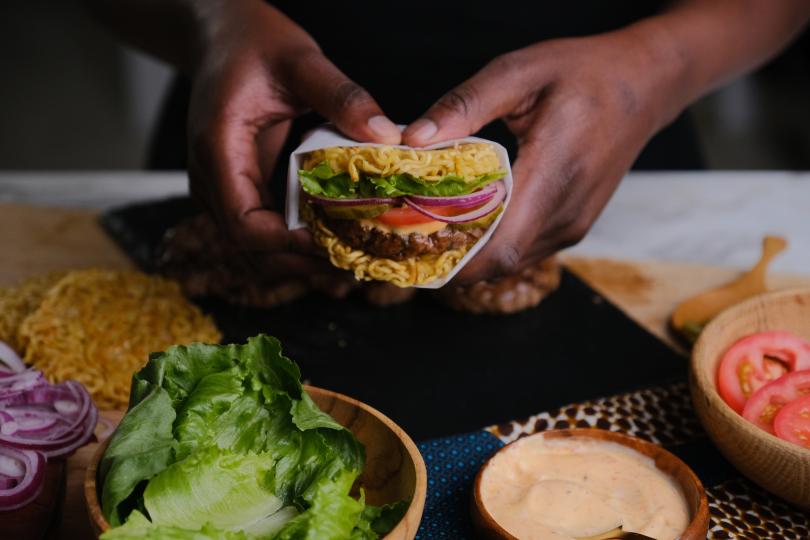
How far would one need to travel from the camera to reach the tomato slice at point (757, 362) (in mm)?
2209

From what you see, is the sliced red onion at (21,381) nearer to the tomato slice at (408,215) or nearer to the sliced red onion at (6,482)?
the sliced red onion at (6,482)

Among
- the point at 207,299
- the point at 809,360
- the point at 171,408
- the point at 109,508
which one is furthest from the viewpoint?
the point at 207,299

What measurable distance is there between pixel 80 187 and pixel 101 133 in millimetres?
4880

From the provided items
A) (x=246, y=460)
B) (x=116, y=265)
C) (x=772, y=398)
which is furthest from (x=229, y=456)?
(x=116, y=265)

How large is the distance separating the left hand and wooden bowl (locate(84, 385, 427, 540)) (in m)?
0.65

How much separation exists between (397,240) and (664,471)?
0.82m

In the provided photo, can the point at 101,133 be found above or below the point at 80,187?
below

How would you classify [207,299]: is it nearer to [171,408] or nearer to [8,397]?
[8,397]

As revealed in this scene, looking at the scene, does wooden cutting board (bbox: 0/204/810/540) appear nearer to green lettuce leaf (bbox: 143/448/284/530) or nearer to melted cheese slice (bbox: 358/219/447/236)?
melted cheese slice (bbox: 358/219/447/236)

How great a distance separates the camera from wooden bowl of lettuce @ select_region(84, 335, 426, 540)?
152 cm

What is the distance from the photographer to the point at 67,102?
8.91 metres

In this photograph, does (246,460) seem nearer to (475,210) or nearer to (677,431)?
(475,210)

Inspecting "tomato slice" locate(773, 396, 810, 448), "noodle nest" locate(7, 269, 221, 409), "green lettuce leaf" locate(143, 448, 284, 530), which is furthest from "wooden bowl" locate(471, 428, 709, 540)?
"noodle nest" locate(7, 269, 221, 409)

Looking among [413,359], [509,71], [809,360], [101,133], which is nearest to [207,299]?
[413,359]
